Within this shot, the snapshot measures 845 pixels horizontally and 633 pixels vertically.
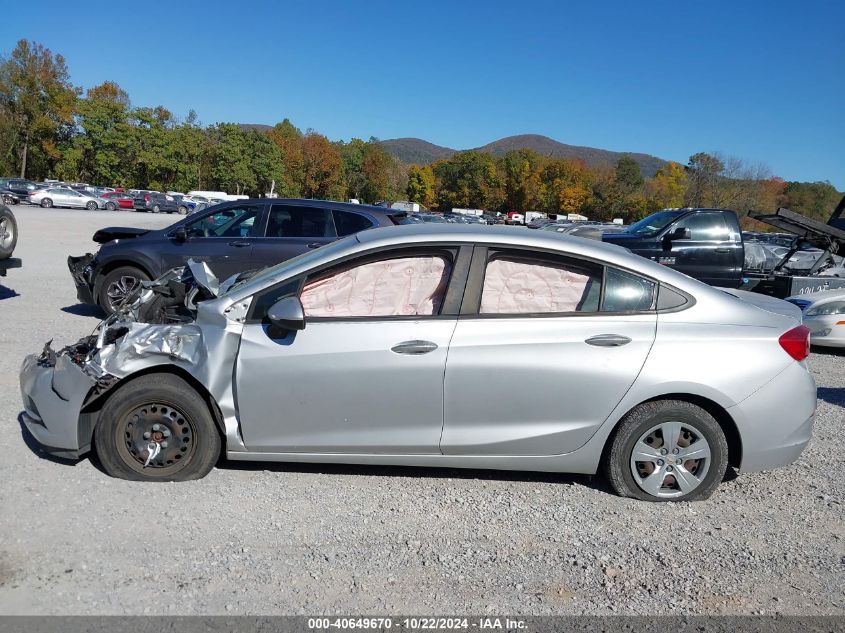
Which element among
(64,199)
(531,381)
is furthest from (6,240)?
(64,199)

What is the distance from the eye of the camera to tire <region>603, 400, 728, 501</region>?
4.11 metres

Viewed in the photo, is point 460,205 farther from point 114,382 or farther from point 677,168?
point 114,382

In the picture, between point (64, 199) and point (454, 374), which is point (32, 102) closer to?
point (64, 199)

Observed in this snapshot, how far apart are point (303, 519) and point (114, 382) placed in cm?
143

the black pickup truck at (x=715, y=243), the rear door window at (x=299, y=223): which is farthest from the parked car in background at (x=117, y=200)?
the rear door window at (x=299, y=223)

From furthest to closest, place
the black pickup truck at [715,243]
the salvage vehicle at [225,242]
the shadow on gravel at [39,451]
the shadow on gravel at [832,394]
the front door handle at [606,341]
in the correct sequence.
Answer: the black pickup truck at [715,243] < the salvage vehicle at [225,242] < the shadow on gravel at [832,394] < the shadow on gravel at [39,451] < the front door handle at [606,341]

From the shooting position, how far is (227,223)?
9.07 metres

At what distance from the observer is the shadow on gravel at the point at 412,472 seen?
4.52 m

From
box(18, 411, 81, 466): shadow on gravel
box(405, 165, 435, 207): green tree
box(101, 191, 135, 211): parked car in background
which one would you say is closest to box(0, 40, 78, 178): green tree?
box(101, 191, 135, 211): parked car in background

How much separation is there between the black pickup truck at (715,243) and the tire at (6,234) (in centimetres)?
991

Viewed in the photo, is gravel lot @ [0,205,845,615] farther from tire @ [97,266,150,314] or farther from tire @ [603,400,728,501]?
tire @ [97,266,150,314]

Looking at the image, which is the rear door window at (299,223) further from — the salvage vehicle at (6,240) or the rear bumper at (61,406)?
the rear bumper at (61,406)

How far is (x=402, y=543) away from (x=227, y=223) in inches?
253

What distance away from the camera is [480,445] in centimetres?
412
